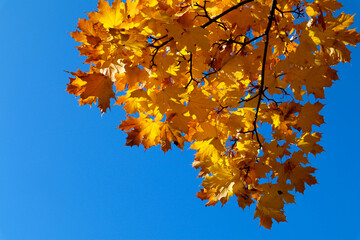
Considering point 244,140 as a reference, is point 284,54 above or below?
above

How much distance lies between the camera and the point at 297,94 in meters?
2.33

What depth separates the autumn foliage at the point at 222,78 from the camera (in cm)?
185

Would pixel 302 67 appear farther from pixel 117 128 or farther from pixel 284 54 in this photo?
pixel 117 128

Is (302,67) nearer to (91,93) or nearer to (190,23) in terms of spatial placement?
(190,23)

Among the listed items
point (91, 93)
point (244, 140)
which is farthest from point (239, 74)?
point (91, 93)

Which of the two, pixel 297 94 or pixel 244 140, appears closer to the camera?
pixel 297 94

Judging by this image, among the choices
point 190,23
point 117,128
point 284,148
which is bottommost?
point 284,148

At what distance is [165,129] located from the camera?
236 cm

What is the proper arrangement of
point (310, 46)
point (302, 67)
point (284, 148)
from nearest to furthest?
point (310, 46) < point (302, 67) < point (284, 148)

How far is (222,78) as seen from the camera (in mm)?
2365

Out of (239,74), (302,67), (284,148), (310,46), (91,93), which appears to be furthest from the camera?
(239,74)

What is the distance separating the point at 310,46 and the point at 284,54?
51 cm

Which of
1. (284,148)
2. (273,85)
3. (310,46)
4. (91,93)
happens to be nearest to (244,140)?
(284,148)

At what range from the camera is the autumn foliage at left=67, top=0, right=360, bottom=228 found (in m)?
1.85
